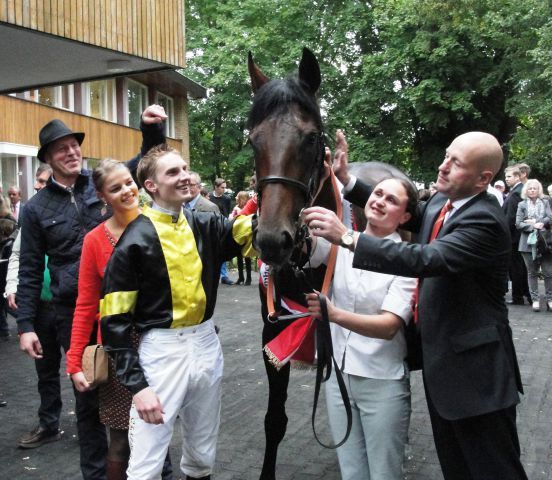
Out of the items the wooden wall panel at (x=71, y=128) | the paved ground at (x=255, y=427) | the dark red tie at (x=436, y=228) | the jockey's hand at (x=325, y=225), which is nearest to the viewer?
the jockey's hand at (x=325, y=225)

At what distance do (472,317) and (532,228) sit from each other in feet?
26.8

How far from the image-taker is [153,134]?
3662 mm

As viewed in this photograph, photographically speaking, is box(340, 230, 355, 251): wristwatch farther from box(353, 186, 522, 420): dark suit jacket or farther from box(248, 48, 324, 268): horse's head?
box(248, 48, 324, 268): horse's head

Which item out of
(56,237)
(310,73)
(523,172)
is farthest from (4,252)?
(523,172)

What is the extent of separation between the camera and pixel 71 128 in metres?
20.2

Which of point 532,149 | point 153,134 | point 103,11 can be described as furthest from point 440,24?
point 153,134

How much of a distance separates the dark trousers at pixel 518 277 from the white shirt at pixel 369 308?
8913 mm

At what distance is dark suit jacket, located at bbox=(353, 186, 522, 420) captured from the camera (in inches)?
97.2

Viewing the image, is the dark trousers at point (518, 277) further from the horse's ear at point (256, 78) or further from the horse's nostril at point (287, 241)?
the horse's nostril at point (287, 241)

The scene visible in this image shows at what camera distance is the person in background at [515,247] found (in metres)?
10.8

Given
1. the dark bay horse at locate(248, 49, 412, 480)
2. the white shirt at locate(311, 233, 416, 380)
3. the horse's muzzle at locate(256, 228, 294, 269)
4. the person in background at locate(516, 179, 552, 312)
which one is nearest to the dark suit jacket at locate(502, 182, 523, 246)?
the person in background at locate(516, 179, 552, 312)

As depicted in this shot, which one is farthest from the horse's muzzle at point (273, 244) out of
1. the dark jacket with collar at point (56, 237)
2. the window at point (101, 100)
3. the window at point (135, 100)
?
the window at point (135, 100)

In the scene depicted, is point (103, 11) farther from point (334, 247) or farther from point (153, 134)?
point (334, 247)

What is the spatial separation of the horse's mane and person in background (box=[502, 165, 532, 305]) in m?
8.55
